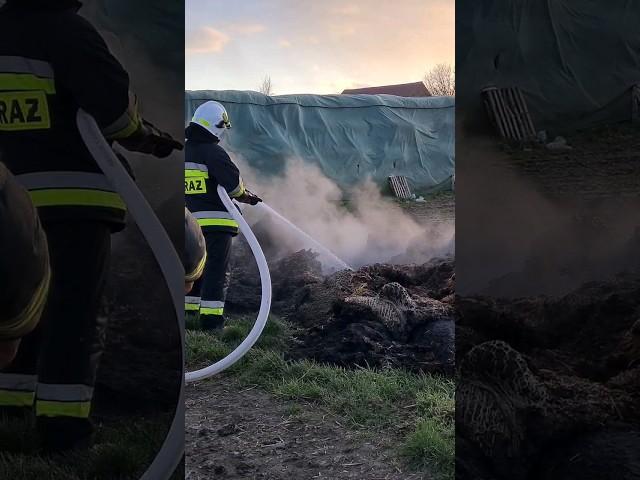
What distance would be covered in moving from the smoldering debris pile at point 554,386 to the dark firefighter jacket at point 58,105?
1.39 m

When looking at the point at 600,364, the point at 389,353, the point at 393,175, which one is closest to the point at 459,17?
the point at 600,364

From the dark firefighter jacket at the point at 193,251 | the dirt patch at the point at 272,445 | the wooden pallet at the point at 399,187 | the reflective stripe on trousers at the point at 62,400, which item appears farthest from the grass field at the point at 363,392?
the wooden pallet at the point at 399,187

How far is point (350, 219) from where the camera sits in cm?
805

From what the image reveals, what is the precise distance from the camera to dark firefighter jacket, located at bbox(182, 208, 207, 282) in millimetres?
5254

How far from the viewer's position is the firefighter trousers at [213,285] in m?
6.13

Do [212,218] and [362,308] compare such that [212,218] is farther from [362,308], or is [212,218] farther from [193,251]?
[362,308]

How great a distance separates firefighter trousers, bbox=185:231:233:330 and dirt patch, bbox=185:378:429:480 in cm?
125

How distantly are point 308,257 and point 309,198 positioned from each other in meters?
0.86

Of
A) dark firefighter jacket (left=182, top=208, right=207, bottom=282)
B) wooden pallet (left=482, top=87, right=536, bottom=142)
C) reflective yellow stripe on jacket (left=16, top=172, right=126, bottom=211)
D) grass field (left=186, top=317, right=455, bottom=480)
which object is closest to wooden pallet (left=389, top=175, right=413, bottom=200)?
grass field (left=186, top=317, right=455, bottom=480)

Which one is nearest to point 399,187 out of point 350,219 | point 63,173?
point 350,219

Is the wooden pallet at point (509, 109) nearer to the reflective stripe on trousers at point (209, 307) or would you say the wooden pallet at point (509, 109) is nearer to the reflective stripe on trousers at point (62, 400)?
the reflective stripe on trousers at point (62, 400)

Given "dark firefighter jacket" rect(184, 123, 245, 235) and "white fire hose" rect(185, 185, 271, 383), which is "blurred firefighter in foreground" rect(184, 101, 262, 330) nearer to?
"dark firefighter jacket" rect(184, 123, 245, 235)

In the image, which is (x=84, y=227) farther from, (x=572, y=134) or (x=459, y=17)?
(x=572, y=134)

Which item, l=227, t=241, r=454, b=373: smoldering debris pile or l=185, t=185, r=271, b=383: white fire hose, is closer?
l=185, t=185, r=271, b=383: white fire hose
